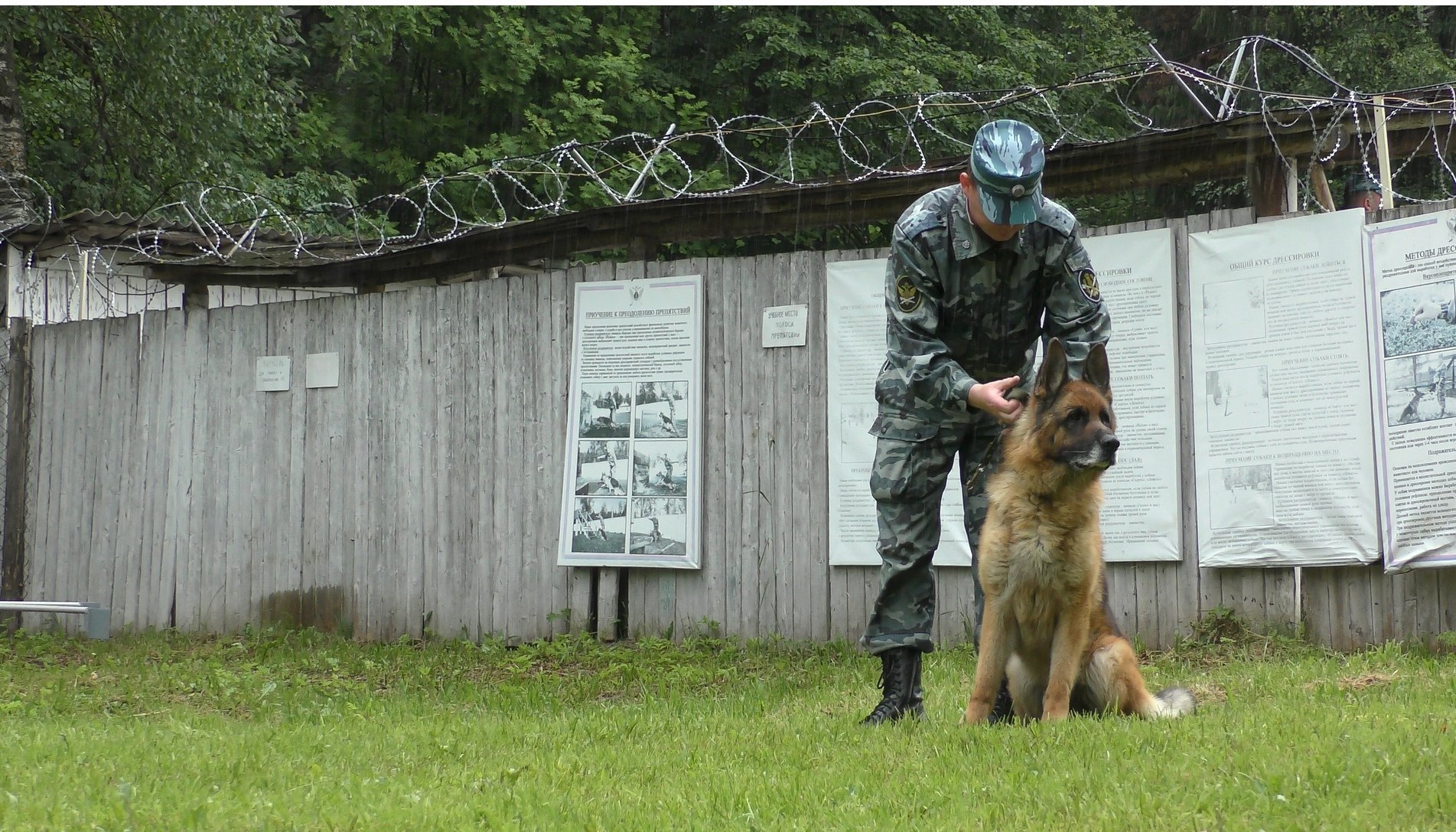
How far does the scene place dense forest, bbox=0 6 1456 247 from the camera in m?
16.8

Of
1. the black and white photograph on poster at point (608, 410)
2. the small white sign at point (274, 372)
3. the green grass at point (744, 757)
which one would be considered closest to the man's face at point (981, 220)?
the green grass at point (744, 757)

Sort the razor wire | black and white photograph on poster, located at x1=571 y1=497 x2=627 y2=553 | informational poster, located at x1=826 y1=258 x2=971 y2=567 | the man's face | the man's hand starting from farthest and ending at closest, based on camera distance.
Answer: black and white photograph on poster, located at x1=571 y1=497 x2=627 y2=553, informational poster, located at x1=826 y1=258 x2=971 y2=567, the razor wire, the man's face, the man's hand

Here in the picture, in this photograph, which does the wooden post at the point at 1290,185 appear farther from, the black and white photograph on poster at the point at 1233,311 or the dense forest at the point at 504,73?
the dense forest at the point at 504,73

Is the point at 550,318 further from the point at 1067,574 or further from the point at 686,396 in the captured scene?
the point at 1067,574

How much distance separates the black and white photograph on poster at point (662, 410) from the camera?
30.5ft

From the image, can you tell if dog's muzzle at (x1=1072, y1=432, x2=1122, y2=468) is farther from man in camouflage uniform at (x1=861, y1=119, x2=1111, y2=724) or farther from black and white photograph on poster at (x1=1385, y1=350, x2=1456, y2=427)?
black and white photograph on poster at (x1=1385, y1=350, x2=1456, y2=427)

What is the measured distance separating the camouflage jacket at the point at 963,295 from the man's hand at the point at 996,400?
0.17m

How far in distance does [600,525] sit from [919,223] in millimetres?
4952

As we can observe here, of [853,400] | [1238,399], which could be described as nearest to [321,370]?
[853,400]

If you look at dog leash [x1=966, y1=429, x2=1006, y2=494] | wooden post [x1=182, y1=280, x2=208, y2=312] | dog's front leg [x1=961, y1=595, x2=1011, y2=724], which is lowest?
dog's front leg [x1=961, y1=595, x2=1011, y2=724]

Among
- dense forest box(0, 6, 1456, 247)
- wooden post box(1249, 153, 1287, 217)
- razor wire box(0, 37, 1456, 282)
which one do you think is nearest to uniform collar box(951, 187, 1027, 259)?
razor wire box(0, 37, 1456, 282)

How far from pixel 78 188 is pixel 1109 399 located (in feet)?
56.8

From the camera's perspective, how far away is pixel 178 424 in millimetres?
11148

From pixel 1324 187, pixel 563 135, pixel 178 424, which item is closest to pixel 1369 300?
pixel 1324 187
